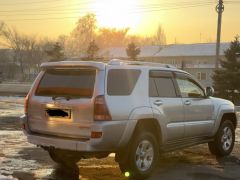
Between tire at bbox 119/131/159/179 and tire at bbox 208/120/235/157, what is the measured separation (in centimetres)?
244

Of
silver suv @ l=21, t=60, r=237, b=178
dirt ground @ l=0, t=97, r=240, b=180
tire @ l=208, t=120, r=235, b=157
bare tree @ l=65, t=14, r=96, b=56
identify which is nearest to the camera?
silver suv @ l=21, t=60, r=237, b=178

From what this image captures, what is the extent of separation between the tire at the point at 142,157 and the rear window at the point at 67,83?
1.20 metres

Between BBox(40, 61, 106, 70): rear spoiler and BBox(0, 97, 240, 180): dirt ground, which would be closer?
BBox(40, 61, 106, 70): rear spoiler

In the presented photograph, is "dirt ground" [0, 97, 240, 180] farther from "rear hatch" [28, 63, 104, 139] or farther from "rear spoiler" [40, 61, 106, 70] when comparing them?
"rear spoiler" [40, 61, 106, 70]

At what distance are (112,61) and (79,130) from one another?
1.26 meters

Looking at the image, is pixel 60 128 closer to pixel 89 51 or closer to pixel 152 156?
pixel 152 156

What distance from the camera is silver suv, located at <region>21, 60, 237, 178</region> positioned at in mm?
7184

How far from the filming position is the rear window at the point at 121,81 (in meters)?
7.37

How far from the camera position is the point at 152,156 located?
804cm

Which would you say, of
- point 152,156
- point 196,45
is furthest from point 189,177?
point 196,45

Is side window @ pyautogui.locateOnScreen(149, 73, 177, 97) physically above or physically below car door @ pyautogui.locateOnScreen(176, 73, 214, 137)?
above

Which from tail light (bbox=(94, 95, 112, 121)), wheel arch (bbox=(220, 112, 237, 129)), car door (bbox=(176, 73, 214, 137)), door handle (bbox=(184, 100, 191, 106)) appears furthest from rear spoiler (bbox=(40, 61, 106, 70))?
wheel arch (bbox=(220, 112, 237, 129))

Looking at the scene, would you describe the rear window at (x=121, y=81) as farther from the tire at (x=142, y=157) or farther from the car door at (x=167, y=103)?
the tire at (x=142, y=157)

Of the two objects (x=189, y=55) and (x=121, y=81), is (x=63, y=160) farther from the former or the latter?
(x=189, y=55)
